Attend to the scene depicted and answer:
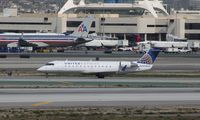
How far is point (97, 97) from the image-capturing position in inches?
2196

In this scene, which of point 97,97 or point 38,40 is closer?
point 97,97

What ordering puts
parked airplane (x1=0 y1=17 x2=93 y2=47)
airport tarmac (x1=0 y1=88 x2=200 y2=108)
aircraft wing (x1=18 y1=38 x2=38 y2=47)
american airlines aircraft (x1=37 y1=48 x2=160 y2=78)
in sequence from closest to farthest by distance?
airport tarmac (x1=0 y1=88 x2=200 y2=108)
american airlines aircraft (x1=37 y1=48 x2=160 y2=78)
aircraft wing (x1=18 y1=38 x2=38 y2=47)
parked airplane (x1=0 y1=17 x2=93 y2=47)

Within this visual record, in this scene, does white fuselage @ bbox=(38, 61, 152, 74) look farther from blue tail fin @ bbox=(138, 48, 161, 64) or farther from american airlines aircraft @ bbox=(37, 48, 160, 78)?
blue tail fin @ bbox=(138, 48, 161, 64)

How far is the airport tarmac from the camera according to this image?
5184 cm

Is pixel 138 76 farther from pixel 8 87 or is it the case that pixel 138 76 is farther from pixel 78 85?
pixel 8 87

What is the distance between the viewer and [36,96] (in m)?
55.8

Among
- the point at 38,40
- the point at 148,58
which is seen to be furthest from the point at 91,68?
the point at 38,40

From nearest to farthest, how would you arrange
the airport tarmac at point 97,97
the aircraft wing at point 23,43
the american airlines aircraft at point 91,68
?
1. the airport tarmac at point 97,97
2. the american airlines aircraft at point 91,68
3. the aircraft wing at point 23,43

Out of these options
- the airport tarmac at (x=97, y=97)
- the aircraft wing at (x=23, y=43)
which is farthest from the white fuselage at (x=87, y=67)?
the aircraft wing at (x=23, y=43)

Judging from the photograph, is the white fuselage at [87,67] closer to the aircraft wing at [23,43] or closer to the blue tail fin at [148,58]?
the blue tail fin at [148,58]

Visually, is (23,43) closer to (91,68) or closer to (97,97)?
(91,68)

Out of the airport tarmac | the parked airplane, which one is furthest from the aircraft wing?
the airport tarmac

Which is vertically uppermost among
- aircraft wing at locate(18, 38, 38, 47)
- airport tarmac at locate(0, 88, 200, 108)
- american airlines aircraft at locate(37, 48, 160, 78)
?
aircraft wing at locate(18, 38, 38, 47)

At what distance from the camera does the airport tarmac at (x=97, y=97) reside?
51.8m
